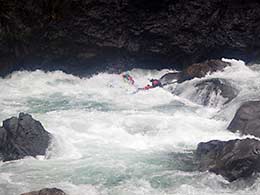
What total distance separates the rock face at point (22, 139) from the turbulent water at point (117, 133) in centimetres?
23

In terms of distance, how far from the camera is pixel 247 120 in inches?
539

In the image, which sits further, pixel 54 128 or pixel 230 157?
pixel 54 128

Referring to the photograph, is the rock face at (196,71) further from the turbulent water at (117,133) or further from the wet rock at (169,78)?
the turbulent water at (117,133)

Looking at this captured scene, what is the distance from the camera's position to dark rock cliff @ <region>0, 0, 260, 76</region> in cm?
2181

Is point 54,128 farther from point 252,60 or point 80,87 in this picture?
point 252,60

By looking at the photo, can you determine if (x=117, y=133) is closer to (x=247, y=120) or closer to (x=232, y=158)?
(x=247, y=120)

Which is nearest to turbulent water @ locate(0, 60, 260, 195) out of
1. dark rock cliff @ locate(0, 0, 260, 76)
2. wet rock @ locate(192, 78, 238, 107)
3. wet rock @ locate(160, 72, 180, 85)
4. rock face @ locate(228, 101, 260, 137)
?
wet rock @ locate(192, 78, 238, 107)

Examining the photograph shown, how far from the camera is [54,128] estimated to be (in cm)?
1448

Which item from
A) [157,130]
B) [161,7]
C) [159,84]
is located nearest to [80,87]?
[159,84]

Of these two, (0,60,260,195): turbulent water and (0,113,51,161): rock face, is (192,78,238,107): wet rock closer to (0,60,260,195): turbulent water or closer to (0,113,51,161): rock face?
(0,60,260,195): turbulent water

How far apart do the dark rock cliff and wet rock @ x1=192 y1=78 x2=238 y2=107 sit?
457 cm

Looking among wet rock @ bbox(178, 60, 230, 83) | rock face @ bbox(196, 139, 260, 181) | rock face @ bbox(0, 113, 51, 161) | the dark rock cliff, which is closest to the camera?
rock face @ bbox(196, 139, 260, 181)

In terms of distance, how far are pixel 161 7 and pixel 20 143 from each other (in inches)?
468

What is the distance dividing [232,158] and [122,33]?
41.3 feet
